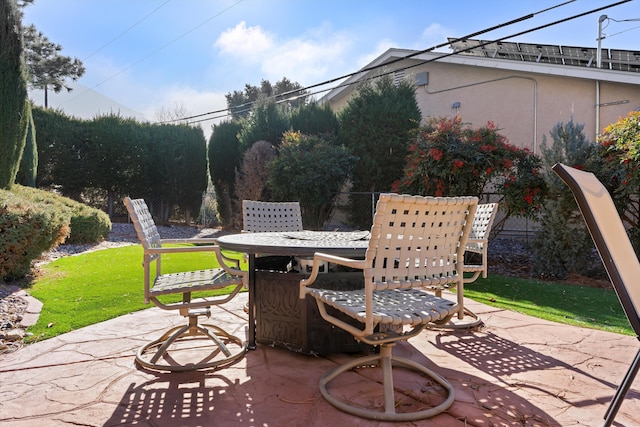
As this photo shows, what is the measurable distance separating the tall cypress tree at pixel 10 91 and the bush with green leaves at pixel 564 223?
8.44 m

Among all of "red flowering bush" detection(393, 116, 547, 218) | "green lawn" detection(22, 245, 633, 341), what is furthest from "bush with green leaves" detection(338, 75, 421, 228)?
"green lawn" detection(22, 245, 633, 341)

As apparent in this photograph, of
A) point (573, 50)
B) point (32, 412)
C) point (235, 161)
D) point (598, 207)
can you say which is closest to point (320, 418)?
point (32, 412)

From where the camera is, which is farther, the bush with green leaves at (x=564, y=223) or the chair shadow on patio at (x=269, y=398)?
the bush with green leaves at (x=564, y=223)

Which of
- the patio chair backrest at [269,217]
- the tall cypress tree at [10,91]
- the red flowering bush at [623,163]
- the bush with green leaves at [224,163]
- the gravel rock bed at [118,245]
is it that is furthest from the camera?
the bush with green leaves at [224,163]

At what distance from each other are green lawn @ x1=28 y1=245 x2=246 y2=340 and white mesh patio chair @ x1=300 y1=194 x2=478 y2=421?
222cm

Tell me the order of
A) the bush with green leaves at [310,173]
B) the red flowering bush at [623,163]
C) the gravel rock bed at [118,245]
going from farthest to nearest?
the bush with green leaves at [310,173], the red flowering bush at [623,163], the gravel rock bed at [118,245]

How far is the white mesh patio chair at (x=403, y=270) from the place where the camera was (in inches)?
69.8

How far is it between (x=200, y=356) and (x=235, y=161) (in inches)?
387

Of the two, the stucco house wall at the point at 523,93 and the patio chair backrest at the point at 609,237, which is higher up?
the stucco house wall at the point at 523,93

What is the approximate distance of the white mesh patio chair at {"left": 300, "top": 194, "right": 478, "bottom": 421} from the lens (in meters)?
1.77

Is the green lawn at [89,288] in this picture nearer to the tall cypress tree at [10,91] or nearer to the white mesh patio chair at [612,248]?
the tall cypress tree at [10,91]

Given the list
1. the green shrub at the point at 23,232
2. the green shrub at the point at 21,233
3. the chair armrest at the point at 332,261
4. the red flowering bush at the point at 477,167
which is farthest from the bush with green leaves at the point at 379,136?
the chair armrest at the point at 332,261

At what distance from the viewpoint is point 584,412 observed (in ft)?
6.44

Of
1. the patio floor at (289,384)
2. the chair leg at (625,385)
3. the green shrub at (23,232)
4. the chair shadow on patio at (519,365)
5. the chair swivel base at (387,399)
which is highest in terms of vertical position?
the green shrub at (23,232)
